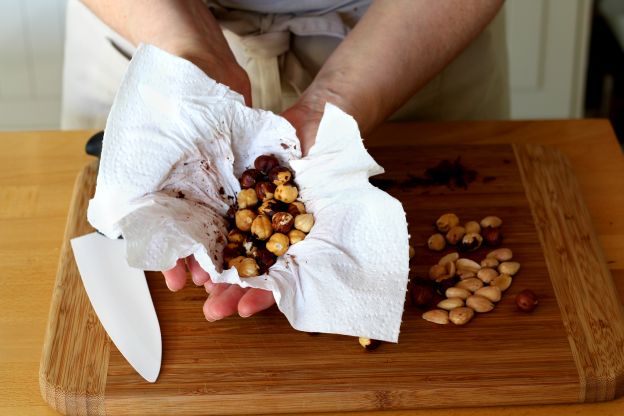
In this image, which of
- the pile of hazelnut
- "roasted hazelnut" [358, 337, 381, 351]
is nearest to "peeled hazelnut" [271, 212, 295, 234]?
the pile of hazelnut

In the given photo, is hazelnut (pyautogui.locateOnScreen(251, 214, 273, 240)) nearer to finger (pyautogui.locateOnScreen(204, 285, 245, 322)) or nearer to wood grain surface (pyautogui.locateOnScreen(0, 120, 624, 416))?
finger (pyautogui.locateOnScreen(204, 285, 245, 322))

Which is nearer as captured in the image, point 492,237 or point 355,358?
point 355,358

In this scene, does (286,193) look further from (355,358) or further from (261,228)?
(355,358)

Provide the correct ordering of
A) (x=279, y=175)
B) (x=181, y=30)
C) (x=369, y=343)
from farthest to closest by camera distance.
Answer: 1. (x=181, y=30)
2. (x=279, y=175)
3. (x=369, y=343)

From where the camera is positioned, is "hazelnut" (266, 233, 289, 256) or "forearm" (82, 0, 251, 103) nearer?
"hazelnut" (266, 233, 289, 256)

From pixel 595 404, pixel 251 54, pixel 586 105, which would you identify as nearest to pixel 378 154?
pixel 251 54

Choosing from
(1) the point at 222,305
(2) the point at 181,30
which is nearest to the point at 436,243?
(1) the point at 222,305

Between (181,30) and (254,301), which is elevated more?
(181,30)

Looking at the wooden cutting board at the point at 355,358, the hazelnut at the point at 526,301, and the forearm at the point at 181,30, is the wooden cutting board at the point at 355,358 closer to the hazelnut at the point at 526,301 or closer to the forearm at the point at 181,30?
the hazelnut at the point at 526,301
